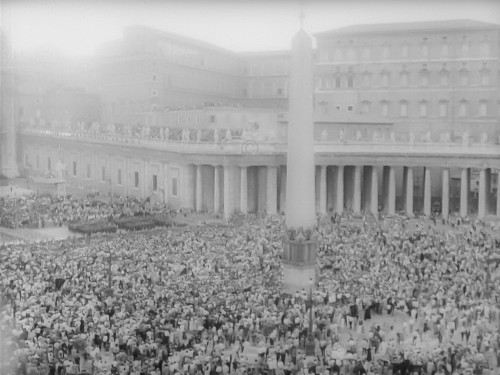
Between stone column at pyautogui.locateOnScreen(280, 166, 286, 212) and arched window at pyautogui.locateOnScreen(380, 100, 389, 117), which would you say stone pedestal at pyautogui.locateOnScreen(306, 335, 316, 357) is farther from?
arched window at pyautogui.locateOnScreen(380, 100, 389, 117)

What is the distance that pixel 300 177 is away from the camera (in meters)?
18.1

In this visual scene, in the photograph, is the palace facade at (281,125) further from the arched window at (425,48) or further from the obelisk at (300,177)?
the obelisk at (300,177)

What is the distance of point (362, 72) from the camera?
37.4m

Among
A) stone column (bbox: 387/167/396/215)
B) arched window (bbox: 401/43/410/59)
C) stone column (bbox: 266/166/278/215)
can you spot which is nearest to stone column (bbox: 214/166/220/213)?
stone column (bbox: 266/166/278/215)

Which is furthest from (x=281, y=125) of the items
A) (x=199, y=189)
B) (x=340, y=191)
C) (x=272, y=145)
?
(x=199, y=189)

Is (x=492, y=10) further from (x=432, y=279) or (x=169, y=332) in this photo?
(x=169, y=332)

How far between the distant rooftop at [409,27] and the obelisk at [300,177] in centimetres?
1332

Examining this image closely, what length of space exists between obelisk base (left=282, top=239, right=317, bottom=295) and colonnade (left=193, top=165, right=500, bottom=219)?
10.2 meters

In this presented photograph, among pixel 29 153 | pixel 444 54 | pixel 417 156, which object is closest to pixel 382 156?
pixel 417 156

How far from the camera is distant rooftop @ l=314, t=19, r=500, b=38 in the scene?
30.6 m

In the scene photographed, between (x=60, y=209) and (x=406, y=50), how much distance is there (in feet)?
61.2

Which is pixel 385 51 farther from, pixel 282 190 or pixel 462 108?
pixel 282 190

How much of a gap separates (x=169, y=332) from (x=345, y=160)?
1790cm

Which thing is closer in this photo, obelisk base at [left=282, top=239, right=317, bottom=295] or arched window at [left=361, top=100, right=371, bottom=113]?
obelisk base at [left=282, top=239, right=317, bottom=295]
